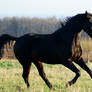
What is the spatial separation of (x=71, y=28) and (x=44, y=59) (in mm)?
1230

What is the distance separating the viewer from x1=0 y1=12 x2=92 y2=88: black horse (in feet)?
26.3

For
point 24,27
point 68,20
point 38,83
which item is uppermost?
point 68,20

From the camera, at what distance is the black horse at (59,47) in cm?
803

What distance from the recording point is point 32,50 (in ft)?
29.5

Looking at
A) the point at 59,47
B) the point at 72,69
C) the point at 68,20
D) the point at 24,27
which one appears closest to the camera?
the point at 72,69

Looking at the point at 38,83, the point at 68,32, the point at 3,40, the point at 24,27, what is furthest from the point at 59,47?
the point at 24,27

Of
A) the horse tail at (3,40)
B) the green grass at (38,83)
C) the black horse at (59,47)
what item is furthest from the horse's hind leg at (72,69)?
the horse tail at (3,40)

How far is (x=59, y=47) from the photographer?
8.30 metres

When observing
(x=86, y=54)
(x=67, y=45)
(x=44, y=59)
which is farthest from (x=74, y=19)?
(x=86, y=54)

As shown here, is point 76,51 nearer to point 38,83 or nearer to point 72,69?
point 72,69

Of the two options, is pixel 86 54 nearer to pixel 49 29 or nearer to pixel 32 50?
pixel 32 50

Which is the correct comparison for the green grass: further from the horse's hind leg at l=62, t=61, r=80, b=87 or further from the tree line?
the tree line

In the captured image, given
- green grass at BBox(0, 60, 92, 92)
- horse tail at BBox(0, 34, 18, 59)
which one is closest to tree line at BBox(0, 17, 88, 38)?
green grass at BBox(0, 60, 92, 92)

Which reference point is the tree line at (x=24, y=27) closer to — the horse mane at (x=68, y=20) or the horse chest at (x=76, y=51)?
the horse mane at (x=68, y=20)
